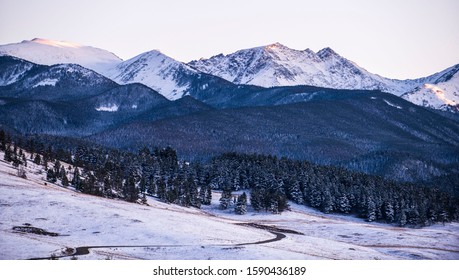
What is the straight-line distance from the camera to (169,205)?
14712 centimetres

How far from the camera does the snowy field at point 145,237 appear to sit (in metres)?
63.6

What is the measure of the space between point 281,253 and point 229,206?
9628 centimetres

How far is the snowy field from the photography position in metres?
63.6

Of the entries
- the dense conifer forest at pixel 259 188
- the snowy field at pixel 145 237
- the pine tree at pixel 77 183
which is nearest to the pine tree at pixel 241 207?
Answer: the dense conifer forest at pixel 259 188

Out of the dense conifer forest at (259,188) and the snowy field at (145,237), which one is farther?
the dense conifer forest at (259,188)

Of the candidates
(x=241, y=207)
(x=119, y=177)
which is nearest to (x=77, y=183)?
(x=119, y=177)

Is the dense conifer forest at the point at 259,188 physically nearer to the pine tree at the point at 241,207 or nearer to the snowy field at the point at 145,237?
the pine tree at the point at 241,207

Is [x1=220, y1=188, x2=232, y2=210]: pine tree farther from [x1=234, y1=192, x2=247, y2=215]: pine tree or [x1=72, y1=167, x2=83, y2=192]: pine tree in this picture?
[x1=72, y1=167, x2=83, y2=192]: pine tree

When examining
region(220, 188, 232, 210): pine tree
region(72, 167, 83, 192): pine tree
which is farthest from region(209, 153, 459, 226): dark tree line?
region(72, 167, 83, 192): pine tree

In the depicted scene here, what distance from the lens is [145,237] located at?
78750mm

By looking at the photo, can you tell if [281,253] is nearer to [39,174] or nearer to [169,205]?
[169,205]

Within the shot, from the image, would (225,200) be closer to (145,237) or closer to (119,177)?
(119,177)

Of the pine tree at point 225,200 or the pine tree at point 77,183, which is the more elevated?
the pine tree at point 77,183
